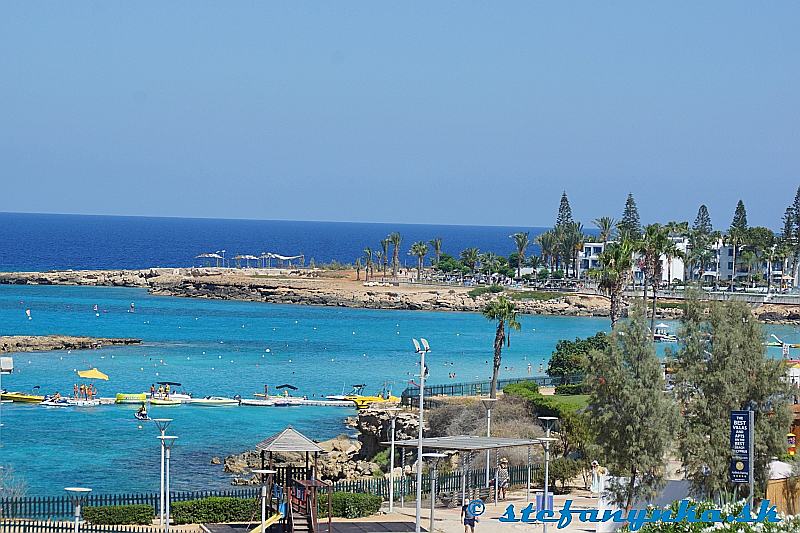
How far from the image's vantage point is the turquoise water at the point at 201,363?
4578cm

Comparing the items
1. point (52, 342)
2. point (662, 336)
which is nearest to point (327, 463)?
point (52, 342)

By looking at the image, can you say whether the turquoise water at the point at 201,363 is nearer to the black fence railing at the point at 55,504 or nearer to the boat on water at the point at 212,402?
the boat on water at the point at 212,402

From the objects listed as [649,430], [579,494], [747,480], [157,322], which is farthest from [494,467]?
[157,322]

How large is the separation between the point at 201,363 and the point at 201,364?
0.44 meters

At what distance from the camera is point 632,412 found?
27594mm

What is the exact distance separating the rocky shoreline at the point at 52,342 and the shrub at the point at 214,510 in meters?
53.9

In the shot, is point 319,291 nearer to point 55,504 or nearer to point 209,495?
point 55,504

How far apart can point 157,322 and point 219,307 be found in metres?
20.2

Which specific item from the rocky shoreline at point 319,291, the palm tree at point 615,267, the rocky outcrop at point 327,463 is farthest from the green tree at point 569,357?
the rocky shoreline at point 319,291

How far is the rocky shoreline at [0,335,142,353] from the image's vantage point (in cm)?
8225

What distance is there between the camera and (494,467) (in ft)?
122

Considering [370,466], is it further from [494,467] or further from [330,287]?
[330,287]

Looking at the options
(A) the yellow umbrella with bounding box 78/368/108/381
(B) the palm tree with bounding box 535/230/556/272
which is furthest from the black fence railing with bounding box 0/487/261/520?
(B) the palm tree with bounding box 535/230/556/272

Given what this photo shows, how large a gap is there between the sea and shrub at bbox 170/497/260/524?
1047 centimetres
